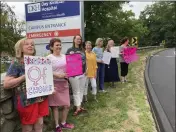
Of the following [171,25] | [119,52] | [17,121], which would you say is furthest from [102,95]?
[171,25]

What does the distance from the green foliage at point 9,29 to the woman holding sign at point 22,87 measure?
635cm

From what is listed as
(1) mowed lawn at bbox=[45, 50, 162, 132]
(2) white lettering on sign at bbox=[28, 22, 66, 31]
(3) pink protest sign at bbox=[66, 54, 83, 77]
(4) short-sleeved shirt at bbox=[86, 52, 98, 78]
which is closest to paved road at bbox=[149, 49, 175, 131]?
(1) mowed lawn at bbox=[45, 50, 162, 132]

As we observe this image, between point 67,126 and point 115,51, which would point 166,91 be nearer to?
point 115,51

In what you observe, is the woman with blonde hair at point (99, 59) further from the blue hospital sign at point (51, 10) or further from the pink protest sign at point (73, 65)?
the pink protest sign at point (73, 65)

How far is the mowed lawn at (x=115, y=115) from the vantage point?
248 inches

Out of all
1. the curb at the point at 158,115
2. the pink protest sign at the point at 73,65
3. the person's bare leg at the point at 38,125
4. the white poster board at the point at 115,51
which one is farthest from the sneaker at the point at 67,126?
the white poster board at the point at 115,51

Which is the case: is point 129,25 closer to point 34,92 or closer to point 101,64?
point 101,64

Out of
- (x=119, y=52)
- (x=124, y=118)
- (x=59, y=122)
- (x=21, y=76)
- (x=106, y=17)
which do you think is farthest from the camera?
(x=106, y=17)

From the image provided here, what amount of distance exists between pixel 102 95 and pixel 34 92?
4.86 meters

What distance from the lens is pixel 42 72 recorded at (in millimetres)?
4672

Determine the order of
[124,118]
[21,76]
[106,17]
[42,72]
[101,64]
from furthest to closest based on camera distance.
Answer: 1. [106,17]
2. [101,64]
3. [124,118]
4. [42,72]
5. [21,76]

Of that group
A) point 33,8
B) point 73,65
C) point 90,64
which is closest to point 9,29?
point 33,8

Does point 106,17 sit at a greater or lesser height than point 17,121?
greater

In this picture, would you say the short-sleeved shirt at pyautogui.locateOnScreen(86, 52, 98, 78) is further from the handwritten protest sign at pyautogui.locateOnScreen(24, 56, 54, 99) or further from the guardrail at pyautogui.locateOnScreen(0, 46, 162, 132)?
the guardrail at pyautogui.locateOnScreen(0, 46, 162, 132)
